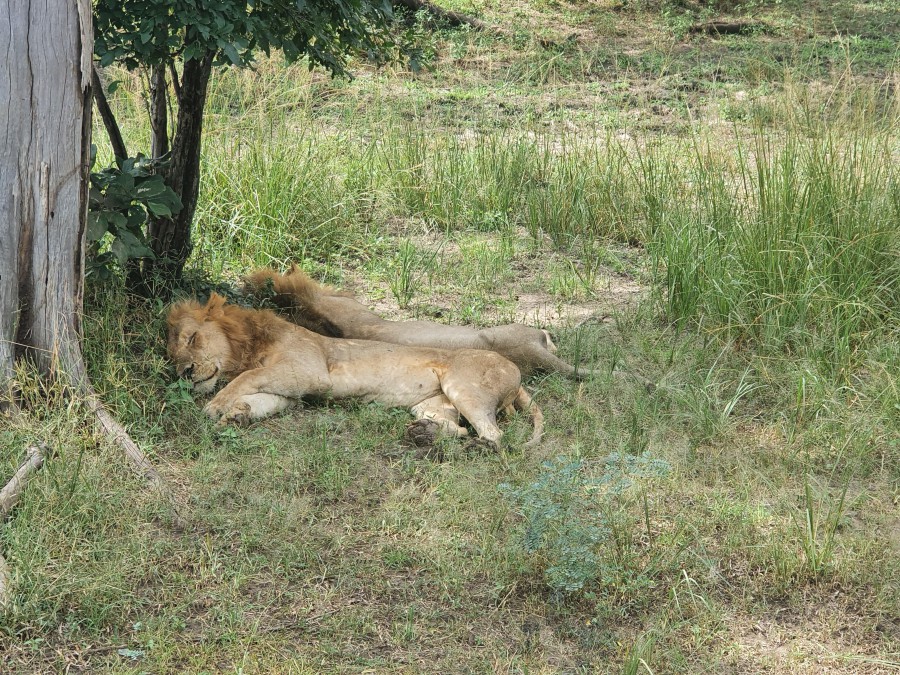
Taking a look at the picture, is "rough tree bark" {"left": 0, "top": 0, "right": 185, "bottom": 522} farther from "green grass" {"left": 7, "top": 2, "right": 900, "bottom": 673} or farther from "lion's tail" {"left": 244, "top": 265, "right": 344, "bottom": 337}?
"lion's tail" {"left": 244, "top": 265, "right": 344, "bottom": 337}

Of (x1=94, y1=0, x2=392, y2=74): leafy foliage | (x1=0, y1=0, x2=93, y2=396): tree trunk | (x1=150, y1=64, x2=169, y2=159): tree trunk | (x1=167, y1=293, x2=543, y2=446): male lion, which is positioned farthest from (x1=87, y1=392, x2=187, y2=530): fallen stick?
(x1=150, y1=64, x2=169, y2=159): tree trunk

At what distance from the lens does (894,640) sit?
3.89 meters

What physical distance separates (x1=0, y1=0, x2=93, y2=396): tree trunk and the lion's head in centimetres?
72

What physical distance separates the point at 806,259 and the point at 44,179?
459 centimetres

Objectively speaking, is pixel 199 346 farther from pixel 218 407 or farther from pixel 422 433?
pixel 422 433

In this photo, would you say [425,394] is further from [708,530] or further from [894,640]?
[894,640]

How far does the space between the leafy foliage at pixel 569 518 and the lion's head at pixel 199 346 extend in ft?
6.34

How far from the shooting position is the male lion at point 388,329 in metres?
6.11

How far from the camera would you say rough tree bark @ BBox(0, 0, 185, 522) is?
4.45 metres

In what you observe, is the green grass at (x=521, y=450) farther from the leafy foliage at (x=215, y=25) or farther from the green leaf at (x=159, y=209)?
the leafy foliage at (x=215, y=25)

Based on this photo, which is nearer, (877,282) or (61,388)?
(61,388)

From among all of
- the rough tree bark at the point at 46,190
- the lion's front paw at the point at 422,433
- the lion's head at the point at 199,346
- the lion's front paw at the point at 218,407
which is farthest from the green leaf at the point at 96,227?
the lion's front paw at the point at 422,433

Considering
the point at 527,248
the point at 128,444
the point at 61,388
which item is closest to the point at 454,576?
the point at 128,444

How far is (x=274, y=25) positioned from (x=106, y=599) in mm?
3222
